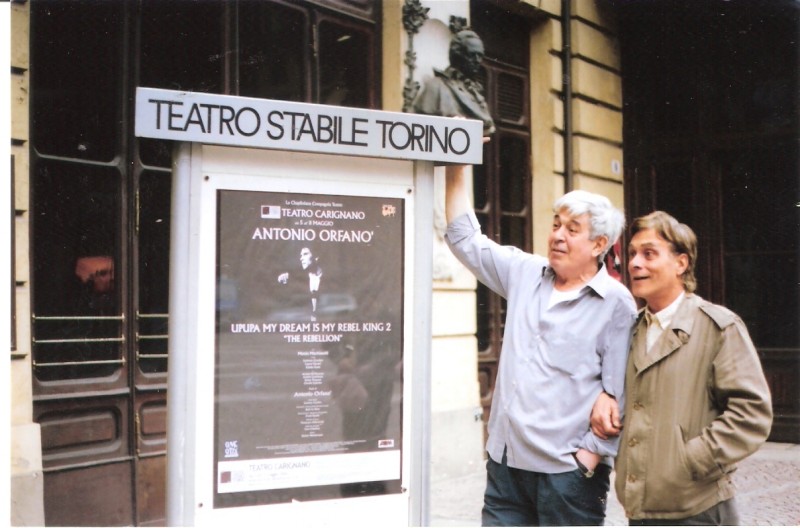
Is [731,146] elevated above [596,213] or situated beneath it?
elevated above

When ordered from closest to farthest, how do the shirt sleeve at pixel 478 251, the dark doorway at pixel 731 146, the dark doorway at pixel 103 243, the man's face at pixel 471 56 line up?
1. the shirt sleeve at pixel 478 251
2. the dark doorway at pixel 103 243
3. the man's face at pixel 471 56
4. the dark doorway at pixel 731 146

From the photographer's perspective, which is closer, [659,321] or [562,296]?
[659,321]

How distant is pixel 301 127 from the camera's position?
265 centimetres

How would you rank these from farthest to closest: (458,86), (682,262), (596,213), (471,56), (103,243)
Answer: (471,56)
(458,86)
(103,243)
(596,213)
(682,262)

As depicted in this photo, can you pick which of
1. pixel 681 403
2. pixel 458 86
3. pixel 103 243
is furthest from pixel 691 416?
pixel 458 86

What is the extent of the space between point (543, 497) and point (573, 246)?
844 millimetres

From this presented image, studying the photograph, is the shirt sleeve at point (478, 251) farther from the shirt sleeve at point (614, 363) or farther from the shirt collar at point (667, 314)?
the shirt collar at point (667, 314)

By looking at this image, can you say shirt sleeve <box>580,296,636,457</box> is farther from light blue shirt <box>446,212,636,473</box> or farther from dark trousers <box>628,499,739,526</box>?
dark trousers <box>628,499,739,526</box>

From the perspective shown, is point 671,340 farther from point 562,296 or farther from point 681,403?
point 562,296

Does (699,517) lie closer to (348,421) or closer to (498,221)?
(348,421)

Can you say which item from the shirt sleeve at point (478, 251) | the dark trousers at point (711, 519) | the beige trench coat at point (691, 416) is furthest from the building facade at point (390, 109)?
the dark trousers at point (711, 519)

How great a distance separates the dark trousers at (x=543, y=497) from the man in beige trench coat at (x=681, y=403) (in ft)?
0.46

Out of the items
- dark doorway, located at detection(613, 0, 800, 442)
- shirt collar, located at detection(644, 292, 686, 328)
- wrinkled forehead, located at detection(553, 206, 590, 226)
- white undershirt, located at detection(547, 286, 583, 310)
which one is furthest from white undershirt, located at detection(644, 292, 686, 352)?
dark doorway, located at detection(613, 0, 800, 442)

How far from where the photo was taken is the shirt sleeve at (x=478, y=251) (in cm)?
320
